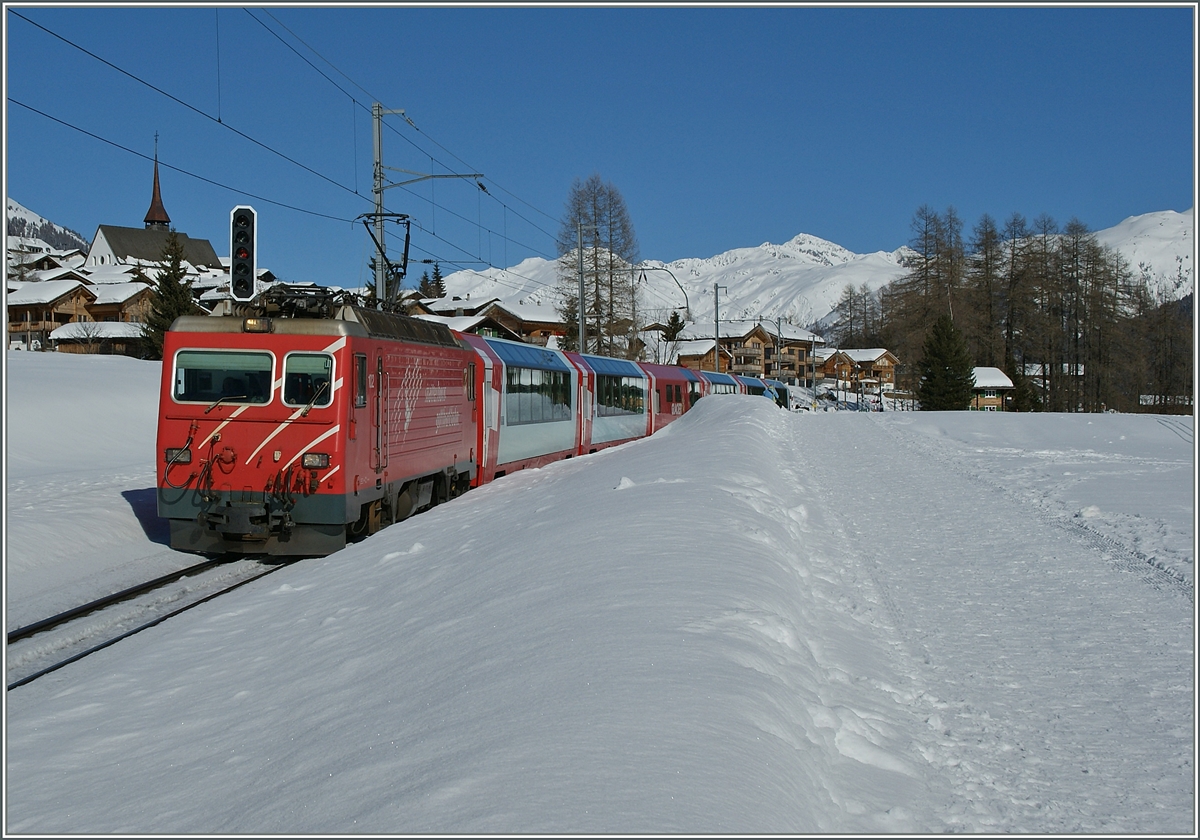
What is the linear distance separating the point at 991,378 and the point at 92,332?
6921cm

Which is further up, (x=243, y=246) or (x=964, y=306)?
(x=964, y=306)

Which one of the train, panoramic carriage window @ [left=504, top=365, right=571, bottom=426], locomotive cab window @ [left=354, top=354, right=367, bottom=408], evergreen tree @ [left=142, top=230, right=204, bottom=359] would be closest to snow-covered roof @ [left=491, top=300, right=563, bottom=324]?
evergreen tree @ [left=142, top=230, right=204, bottom=359]

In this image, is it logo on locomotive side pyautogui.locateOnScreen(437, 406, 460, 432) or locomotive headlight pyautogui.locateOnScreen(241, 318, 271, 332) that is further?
logo on locomotive side pyautogui.locateOnScreen(437, 406, 460, 432)

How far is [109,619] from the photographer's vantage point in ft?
29.7

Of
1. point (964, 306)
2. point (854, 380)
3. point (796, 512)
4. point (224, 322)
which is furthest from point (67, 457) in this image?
point (854, 380)

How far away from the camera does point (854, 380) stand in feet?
364

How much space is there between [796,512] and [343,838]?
854cm

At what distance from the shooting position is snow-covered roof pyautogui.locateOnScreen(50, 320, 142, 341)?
63.7m

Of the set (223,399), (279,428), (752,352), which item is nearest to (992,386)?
(752,352)

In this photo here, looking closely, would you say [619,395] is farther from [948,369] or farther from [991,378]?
[991,378]

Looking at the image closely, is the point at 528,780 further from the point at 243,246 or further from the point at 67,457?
the point at 67,457

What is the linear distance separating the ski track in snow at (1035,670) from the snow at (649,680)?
0.03 meters

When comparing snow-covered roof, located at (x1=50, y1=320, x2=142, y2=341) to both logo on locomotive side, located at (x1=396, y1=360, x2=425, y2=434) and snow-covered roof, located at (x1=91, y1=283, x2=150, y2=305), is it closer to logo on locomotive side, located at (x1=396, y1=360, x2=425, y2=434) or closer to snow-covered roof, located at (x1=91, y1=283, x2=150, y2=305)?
snow-covered roof, located at (x1=91, y1=283, x2=150, y2=305)

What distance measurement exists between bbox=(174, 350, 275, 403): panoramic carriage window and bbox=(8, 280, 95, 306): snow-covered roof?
227 ft
